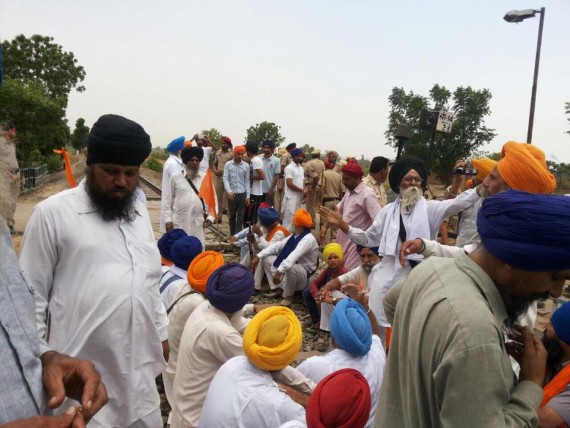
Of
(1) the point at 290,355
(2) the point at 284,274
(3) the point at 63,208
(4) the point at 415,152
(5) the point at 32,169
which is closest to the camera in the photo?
(3) the point at 63,208

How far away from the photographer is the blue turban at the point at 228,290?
263 centimetres

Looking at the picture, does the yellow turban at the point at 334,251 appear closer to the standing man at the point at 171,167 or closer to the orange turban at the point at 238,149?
the standing man at the point at 171,167

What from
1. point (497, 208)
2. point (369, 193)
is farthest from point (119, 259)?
point (369, 193)

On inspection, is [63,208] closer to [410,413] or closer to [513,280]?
[410,413]

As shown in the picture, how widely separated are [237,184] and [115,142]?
6502 mm

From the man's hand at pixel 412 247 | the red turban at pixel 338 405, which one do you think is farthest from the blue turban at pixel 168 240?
the red turban at pixel 338 405

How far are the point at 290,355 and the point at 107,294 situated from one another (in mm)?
951

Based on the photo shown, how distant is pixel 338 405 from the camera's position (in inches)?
70.9

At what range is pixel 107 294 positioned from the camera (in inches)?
77.6

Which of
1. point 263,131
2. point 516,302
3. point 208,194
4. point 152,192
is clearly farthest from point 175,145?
point 263,131

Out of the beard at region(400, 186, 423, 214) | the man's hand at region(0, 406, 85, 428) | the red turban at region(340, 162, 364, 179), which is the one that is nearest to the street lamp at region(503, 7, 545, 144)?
the red turban at region(340, 162, 364, 179)

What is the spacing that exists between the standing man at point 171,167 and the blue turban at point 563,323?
463 cm

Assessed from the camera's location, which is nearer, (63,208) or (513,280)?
(513,280)

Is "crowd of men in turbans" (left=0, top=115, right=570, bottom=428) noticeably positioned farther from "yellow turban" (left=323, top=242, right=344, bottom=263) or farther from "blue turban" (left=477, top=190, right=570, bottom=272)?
"yellow turban" (left=323, top=242, right=344, bottom=263)
